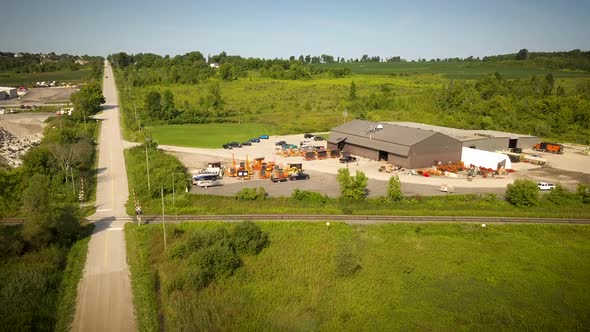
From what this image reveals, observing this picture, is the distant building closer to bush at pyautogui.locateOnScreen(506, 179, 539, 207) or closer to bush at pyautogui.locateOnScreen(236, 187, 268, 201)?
bush at pyautogui.locateOnScreen(236, 187, 268, 201)

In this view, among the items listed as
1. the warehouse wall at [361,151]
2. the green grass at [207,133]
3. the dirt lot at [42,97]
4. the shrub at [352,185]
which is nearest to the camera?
the shrub at [352,185]

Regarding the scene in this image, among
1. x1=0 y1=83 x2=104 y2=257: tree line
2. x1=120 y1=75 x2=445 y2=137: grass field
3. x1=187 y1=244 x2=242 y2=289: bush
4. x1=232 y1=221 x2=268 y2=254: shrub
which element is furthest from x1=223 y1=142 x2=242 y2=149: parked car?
x1=187 y1=244 x2=242 y2=289: bush

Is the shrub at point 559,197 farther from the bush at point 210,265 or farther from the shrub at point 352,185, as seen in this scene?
the bush at point 210,265

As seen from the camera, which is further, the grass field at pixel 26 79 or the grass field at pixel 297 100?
the grass field at pixel 26 79

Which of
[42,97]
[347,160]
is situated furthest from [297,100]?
[42,97]

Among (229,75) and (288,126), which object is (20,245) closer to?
(288,126)

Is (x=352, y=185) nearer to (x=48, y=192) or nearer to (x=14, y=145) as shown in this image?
(x=48, y=192)

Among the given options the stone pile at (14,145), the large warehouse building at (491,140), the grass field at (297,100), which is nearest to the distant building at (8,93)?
the grass field at (297,100)
